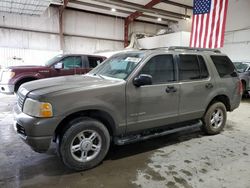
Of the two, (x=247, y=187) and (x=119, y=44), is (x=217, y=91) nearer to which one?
(x=247, y=187)

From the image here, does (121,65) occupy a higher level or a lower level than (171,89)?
higher

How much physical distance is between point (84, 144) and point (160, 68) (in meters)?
1.65

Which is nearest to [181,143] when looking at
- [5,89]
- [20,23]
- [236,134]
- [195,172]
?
[195,172]

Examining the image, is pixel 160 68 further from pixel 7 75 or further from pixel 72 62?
pixel 7 75

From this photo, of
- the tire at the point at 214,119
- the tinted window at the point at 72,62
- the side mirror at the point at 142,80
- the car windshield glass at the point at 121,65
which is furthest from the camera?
the tinted window at the point at 72,62

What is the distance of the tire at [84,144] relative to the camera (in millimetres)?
2566

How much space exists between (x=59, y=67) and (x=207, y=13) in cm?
662

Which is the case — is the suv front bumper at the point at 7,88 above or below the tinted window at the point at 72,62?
below

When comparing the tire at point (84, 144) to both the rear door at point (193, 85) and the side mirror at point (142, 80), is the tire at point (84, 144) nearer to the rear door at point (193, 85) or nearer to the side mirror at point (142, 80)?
the side mirror at point (142, 80)

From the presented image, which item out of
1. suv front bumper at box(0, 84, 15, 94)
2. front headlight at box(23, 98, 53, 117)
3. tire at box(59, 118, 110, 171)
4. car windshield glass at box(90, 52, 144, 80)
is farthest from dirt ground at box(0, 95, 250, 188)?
suv front bumper at box(0, 84, 15, 94)

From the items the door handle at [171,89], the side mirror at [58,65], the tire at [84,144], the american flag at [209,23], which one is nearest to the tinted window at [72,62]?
the side mirror at [58,65]

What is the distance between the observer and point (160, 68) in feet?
10.8

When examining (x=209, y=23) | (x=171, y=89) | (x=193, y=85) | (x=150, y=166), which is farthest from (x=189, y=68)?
(x=209, y=23)

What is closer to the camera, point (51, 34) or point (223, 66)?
point (223, 66)
